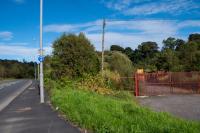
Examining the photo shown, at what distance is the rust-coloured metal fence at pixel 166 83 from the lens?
31.6 meters

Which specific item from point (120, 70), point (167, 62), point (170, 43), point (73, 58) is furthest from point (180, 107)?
point (170, 43)

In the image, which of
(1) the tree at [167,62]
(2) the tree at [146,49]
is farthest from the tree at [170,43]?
(1) the tree at [167,62]

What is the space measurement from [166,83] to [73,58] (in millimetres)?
8361

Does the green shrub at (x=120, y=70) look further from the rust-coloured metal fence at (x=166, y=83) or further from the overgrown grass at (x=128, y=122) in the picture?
the overgrown grass at (x=128, y=122)

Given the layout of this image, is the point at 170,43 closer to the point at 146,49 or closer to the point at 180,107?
the point at 146,49

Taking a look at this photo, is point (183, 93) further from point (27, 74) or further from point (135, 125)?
point (27, 74)

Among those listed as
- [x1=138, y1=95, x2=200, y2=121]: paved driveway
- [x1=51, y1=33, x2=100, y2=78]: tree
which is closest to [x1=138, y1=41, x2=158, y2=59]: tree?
[x1=51, y1=33, x2=100, y2=78]: tree

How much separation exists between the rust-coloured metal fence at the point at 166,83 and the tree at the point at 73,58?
17.0 feet

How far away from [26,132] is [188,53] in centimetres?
4263

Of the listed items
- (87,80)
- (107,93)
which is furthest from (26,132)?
(87,80)

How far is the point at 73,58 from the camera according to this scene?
3509cm

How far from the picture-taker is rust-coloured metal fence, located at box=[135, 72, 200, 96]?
104 feet

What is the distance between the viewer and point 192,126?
1066 centimetres

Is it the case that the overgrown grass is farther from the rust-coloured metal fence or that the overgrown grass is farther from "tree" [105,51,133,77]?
"tree" [105,51,133,77]
